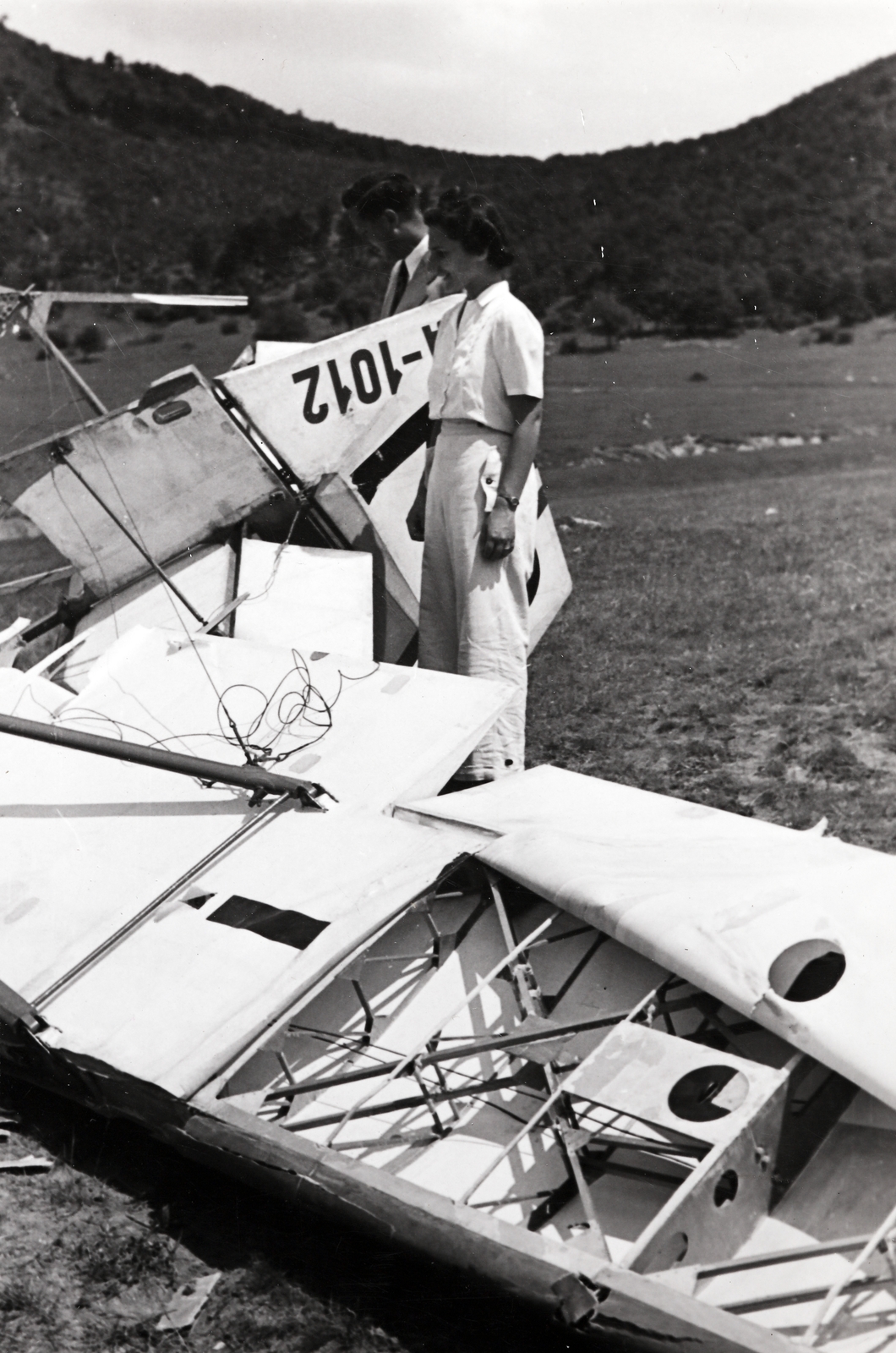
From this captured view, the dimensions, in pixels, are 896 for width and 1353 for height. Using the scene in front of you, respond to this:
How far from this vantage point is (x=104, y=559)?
5.67 meters

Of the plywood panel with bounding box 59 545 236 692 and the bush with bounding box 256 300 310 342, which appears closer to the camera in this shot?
the plywood panel with bounding box 59 545 236 692

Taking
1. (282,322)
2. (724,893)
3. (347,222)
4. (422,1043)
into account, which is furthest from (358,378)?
(347,222)

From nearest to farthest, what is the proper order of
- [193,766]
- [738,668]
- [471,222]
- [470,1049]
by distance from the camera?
[470,1049] < [193,766] < [471,222] < [738,668]

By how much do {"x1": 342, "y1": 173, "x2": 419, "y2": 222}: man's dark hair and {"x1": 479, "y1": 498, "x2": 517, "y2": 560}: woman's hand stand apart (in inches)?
67.2

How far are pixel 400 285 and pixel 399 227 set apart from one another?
43 centimetres

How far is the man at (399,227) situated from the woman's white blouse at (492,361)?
36.5 inches

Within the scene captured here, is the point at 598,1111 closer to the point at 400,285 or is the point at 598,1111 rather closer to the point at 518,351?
the point at 518,351

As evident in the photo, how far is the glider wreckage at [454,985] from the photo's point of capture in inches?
104

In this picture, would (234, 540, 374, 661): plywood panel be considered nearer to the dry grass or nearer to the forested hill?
the dry grass

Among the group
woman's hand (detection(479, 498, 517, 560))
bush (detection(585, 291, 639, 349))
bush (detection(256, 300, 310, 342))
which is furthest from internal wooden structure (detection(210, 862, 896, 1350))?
bush (detection(585, 291, 639, 349))

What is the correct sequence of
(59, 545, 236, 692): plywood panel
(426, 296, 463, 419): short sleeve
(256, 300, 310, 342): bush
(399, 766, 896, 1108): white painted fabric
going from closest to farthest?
(399, 766, 896, 1108): white painted fabric → (426, 296, 463, 419): short sleeve → (59, 545, 236, 692): plywood panel → (256, 300, 310, 342): bush

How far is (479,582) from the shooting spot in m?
5.04

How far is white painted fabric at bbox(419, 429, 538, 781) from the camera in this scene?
16.4ft

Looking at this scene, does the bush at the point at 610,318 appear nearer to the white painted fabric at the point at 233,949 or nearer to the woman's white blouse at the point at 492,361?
the woman's white blouse at the point at 492,361
